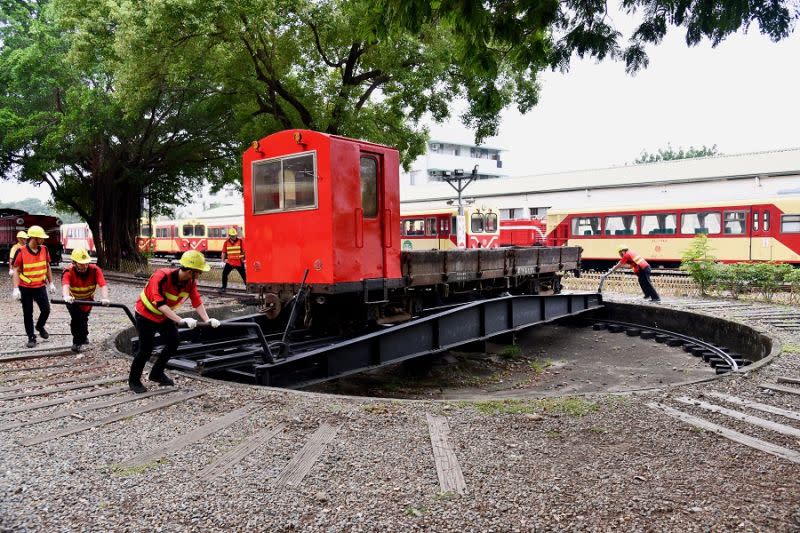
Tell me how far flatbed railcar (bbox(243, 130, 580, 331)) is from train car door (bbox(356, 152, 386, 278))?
0.05 ft

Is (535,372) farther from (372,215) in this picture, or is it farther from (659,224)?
(659,224)

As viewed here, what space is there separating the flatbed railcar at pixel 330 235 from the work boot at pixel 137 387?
214 centimetres

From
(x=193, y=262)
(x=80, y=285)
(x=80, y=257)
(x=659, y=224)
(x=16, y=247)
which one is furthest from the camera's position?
(x=659, y=224)

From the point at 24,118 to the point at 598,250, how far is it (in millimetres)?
22781

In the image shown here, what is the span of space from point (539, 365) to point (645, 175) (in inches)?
1087

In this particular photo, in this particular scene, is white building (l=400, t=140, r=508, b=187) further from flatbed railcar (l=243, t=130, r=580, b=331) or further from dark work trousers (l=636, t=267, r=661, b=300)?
flatbed railcar (l=243, t=130, r=580, b=331)

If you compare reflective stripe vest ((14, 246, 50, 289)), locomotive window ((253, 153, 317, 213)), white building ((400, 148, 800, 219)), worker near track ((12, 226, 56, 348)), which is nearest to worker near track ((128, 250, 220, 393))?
locomotive window ((253, 153, 317, 213))

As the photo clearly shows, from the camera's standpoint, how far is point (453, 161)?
7106 centimetres

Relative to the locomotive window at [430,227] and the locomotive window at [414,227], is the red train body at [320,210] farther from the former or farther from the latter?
the locomotive window at [414,227]

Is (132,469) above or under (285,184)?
under

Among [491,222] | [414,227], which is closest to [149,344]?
[414,227]

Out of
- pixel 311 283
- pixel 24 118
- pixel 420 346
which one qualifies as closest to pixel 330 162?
pixel 311 283

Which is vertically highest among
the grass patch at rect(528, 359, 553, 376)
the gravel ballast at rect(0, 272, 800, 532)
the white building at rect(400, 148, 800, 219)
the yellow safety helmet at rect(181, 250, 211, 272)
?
the white building at rect(400, 148, 800, 219)

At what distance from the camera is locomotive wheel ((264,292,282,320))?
8.86 meters
